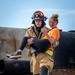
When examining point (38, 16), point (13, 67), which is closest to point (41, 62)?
point (38, 16)

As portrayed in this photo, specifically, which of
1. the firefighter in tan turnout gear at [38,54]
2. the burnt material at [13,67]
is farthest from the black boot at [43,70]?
the burnt material at [13,67]

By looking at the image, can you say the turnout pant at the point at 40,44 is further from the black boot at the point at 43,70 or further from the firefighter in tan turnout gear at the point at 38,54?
the black boot at the point at 43,70

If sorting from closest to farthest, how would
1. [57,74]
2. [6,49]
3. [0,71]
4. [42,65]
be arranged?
[42,65] < [0,71] < [57,74] < [6,49]

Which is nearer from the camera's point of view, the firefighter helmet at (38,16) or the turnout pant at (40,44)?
the turnout pant at (40,44)

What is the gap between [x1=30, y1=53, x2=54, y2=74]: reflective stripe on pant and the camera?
564 cm

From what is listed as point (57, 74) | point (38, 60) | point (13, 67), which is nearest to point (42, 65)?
point (38, 60)

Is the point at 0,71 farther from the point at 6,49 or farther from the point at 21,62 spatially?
the point at 6,49

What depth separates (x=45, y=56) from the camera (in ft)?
18.7

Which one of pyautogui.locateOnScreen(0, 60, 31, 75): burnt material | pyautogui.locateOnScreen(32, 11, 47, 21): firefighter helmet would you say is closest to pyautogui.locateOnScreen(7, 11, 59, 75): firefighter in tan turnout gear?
pyautogui.locateOnScreen(32, 11, 47, 21): firefighter helmet

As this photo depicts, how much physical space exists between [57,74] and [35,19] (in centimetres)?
248

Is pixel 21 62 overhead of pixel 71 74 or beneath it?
overhead

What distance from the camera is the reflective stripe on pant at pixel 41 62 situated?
564cm

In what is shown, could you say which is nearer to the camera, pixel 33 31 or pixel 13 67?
pixel 33 31

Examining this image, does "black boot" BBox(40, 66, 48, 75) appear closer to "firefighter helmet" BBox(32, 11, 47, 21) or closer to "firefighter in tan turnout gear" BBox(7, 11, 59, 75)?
"firefighter in tan turnout gear" BBox(7, 11, 59, 75)
